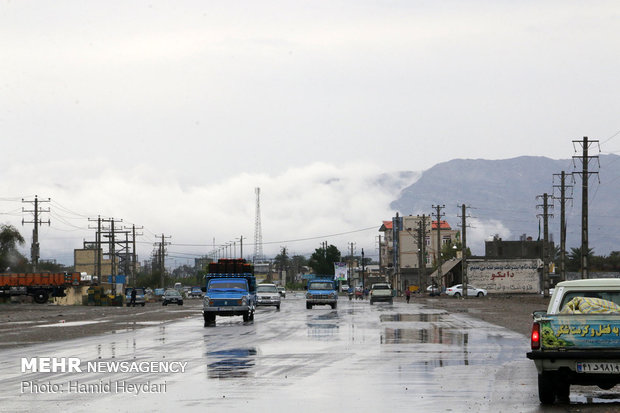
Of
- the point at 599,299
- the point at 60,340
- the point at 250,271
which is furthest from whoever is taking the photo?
the point at 250,271

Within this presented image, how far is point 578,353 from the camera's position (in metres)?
14.3

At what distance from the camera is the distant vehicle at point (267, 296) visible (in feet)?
241

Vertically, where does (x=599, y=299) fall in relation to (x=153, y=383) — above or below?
above

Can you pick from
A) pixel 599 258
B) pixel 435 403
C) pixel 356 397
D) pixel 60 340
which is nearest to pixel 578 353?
pixel 435 403

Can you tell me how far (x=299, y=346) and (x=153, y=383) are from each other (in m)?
10.7

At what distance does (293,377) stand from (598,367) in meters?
6.68

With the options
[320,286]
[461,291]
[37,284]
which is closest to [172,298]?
[37,284]

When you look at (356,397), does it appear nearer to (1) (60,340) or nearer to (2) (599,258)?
(1) (60,340)

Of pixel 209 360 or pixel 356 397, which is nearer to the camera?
pixel 356 397

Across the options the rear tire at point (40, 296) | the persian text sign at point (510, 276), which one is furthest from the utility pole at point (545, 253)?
the rear tire at point (40, 296)

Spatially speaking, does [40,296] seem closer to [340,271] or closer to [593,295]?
[593,295]

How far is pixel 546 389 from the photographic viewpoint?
14805 mm

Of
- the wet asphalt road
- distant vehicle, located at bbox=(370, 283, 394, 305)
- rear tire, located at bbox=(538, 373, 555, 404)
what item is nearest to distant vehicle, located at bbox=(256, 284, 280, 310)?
distant vehicle, located at bbox=(370, 283, 394, 305)
